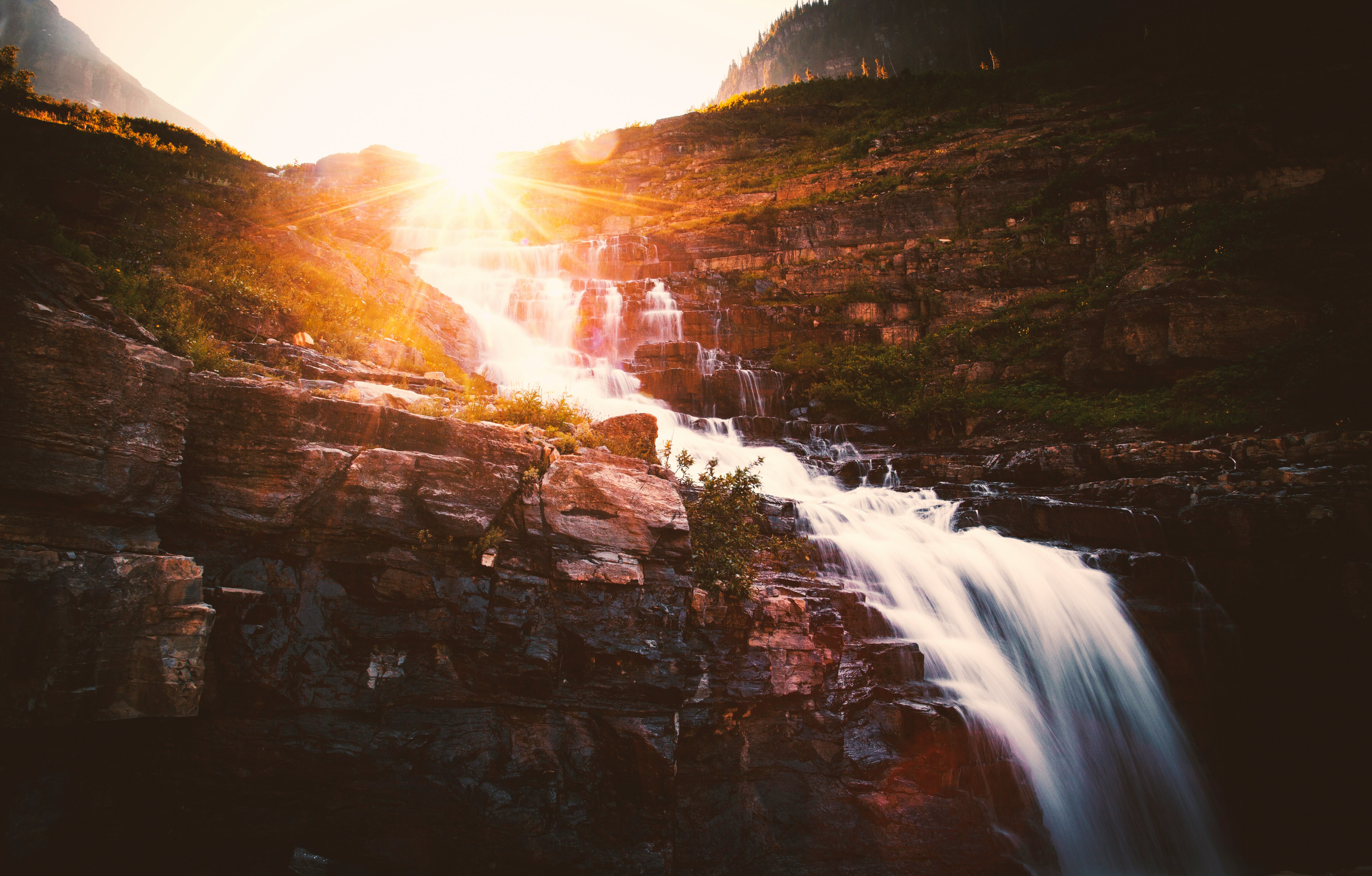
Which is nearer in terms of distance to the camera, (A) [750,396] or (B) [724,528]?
(B) [724,528]

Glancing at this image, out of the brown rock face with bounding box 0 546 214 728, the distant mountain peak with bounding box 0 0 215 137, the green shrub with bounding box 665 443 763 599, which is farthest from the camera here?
the distant mountain peak with bounding box 0 0 215 137

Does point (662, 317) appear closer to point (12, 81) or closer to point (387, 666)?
point (387, 666)

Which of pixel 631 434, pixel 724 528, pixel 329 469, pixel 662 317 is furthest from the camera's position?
pixel 662 317

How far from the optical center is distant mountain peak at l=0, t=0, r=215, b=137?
48.9 meters

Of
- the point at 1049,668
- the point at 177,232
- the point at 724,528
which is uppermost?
the point at 177,232

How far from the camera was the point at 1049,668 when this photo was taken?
351 inches

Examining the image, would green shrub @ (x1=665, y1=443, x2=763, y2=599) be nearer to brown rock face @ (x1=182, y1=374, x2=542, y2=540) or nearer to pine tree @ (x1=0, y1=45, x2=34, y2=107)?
brown rock face @ (x1=182, y1=374, x2=542, y2=540)

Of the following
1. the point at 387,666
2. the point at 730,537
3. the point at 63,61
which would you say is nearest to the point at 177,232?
the point at 387,666

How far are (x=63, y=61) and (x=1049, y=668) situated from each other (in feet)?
287

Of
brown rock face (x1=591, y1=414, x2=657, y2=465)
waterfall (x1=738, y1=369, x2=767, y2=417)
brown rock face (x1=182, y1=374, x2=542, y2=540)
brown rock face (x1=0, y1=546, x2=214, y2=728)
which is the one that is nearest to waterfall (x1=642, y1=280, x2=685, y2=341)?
waterfall (x1=738, y1=369, x2=767, y2=417)

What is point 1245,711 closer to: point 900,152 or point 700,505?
point 700,505

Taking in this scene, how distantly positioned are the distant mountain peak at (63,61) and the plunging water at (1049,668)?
61395 mm

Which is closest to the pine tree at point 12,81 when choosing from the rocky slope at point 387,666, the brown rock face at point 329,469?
the rocky slope at point 387,666

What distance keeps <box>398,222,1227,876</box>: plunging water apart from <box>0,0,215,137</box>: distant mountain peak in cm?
6140
